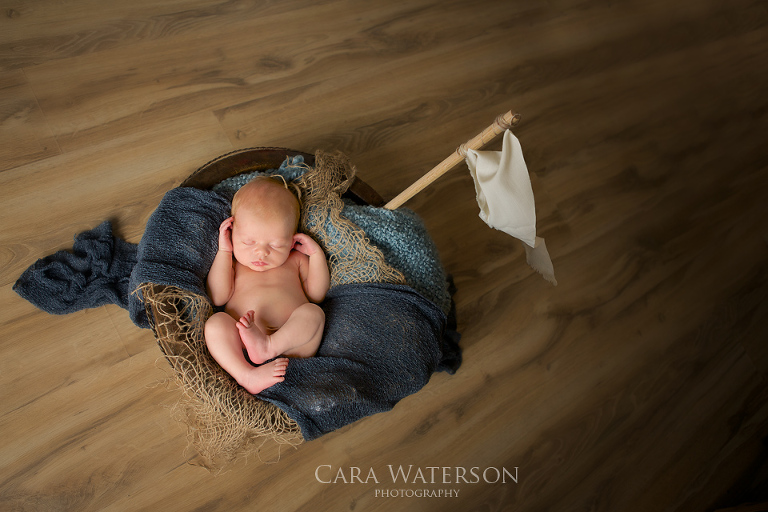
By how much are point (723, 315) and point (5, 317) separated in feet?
6.07

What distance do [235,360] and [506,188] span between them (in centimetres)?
A: 57

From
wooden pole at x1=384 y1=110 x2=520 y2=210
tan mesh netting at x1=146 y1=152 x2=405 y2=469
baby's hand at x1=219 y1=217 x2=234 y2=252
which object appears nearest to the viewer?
wooden pole at x1=384 y1=110 x2=520 y2=210

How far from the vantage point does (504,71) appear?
1.70 m

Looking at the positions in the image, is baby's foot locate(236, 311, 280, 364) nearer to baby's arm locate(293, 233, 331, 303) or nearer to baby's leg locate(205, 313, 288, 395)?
baby's leg locate(205, 313, 288, 395)

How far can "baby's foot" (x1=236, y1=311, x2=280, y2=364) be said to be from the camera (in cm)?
100

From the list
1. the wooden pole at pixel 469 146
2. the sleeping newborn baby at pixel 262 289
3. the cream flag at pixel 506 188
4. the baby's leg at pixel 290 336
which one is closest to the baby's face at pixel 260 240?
the sleeping newborn baby at pixel 262 289

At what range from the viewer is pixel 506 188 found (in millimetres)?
818

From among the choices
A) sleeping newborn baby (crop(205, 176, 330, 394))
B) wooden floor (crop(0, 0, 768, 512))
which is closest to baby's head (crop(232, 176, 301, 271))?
sleeping newborn baby (crop(205, 176, 330, 394))

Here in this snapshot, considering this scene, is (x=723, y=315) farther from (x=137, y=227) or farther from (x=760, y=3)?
(x=137, y=227)

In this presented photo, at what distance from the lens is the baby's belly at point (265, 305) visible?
1.08m

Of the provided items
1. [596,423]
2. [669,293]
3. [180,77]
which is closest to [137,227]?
[180,77]

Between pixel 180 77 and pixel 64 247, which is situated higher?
pixel 180 77

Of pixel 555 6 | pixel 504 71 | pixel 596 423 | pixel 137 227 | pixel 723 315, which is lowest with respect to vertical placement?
pixel 596 423

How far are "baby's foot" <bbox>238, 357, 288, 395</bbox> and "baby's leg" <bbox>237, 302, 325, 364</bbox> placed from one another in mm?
29
